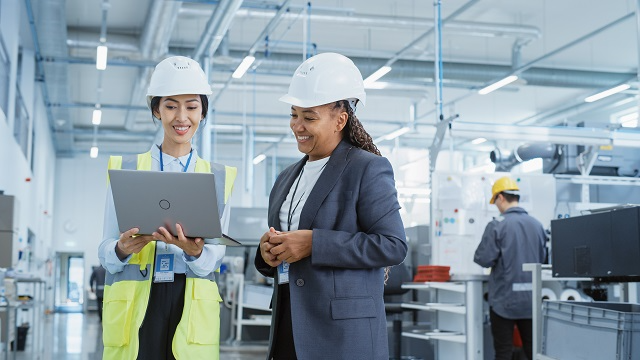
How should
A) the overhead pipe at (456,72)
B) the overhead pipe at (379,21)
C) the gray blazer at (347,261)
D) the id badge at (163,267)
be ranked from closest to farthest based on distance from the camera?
the gray blazer at (347,261) → the id badge at (163,267) → the overhead pipe at (379,21) → the overhead pipe at (456,72)

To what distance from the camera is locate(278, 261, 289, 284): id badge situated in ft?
6.00

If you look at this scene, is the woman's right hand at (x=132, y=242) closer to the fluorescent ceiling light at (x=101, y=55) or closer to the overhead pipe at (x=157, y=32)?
the fluorescent ceiling light at (x=101, y=55)

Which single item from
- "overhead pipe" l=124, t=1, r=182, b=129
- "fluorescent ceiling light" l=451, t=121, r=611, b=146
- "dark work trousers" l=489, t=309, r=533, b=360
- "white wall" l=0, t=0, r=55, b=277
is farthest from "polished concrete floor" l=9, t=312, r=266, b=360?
"overhead pipe" l=124, t=1, r=182, b=129

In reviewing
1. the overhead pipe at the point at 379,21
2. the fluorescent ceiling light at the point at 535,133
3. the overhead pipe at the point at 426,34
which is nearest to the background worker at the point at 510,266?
the fluorescent ceiling light at the point at 535,133

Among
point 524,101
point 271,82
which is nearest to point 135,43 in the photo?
point 271,82

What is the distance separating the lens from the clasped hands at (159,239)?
1.83 m

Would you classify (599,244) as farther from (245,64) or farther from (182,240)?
(245,64)

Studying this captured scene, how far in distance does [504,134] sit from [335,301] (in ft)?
16.7

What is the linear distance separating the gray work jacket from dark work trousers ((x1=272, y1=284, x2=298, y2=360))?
402 centimetres

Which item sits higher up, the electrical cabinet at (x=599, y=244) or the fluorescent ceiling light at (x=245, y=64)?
the fluorescent ceiling light at (x=245, y=64)

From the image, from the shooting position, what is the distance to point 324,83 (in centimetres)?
185

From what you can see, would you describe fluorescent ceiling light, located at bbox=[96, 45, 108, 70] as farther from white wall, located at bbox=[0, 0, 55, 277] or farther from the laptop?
the laptop

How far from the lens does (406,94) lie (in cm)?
1416

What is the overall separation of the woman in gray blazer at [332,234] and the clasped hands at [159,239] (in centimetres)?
16
